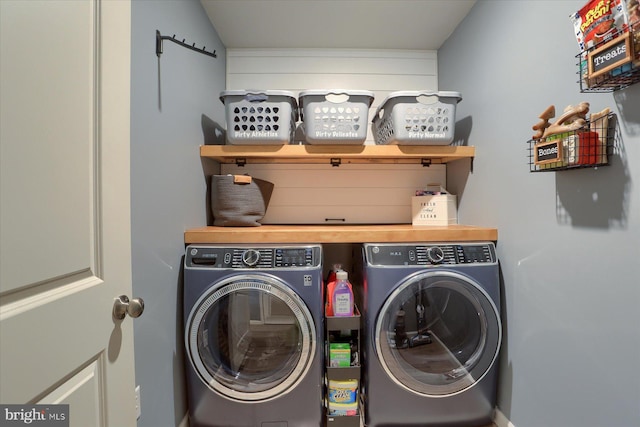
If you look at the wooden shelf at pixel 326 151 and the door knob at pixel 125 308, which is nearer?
the door knob at pixel 125 308

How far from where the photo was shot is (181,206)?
1.49 metres

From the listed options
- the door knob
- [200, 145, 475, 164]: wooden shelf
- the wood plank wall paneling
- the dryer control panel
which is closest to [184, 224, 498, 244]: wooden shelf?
the dryer control panel

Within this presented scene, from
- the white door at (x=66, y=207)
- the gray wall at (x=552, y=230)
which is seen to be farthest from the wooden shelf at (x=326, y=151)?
the white door at (x=66, y=207)

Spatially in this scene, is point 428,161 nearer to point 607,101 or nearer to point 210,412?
point 607,101

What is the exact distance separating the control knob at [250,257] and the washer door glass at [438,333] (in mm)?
706

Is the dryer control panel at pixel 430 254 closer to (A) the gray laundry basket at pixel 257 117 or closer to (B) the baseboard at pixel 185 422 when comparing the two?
(A) the gray laundry basket at pixel 257 117

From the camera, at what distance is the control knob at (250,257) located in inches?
57.9

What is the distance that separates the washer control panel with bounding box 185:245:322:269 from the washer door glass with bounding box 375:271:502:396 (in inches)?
19.4

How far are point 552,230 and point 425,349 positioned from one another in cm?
88

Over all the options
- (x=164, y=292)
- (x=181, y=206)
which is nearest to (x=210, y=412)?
(x=164, y=292)

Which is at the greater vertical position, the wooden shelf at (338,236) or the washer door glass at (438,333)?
the wooden shelf at (338,236)

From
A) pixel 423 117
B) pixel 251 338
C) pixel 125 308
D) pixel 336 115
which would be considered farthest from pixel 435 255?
pixel 125 308

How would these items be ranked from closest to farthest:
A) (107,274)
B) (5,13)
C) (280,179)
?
(5,13)
(107,274)
(280,179)

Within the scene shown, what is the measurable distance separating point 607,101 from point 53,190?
1.66 m
